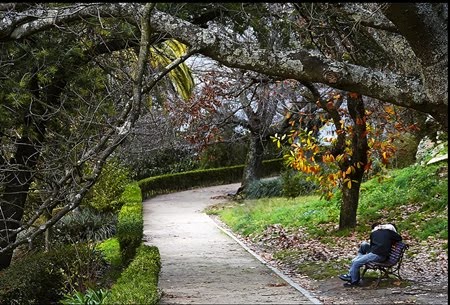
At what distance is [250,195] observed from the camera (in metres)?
27.3

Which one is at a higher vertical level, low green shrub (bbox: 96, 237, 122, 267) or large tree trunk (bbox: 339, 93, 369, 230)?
large tree trunk (bbox: 339, 93, 369, 230)

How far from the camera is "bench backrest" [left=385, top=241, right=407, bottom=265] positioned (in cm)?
923

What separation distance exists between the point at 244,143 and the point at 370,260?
25983 mm

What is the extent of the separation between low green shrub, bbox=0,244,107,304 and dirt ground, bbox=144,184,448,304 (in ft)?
5.22

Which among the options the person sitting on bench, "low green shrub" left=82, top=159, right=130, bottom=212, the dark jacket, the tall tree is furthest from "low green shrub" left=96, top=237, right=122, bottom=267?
the dark jacket

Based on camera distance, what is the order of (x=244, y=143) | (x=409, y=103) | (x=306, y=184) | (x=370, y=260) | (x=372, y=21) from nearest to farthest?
(x=409, y=103), (x=372, y=21), (x=370, y=260), (x=306, y=184), (x=244, y=143)

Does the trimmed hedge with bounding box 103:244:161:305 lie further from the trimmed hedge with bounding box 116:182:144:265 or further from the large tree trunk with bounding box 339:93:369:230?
the large tree trunk with bounding box 339:93:369:230

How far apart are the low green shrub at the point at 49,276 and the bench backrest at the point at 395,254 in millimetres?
5406

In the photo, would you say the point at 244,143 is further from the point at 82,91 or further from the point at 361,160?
the point at 82,91

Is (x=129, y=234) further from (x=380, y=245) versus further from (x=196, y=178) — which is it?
(x=196, y=178)

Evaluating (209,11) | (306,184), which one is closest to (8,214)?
(209,11)

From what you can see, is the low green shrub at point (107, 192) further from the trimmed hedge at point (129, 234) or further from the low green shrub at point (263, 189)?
the low green shrub at point (263, 189)

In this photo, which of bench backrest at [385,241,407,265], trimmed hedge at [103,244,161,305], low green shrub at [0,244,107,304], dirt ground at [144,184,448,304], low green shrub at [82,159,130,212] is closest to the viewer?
trimmed hedge at [103,244,161,305]

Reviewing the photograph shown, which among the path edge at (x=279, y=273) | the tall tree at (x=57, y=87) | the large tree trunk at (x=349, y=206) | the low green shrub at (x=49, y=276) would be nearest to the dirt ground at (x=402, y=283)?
the path edge at (x=279, y=273)
